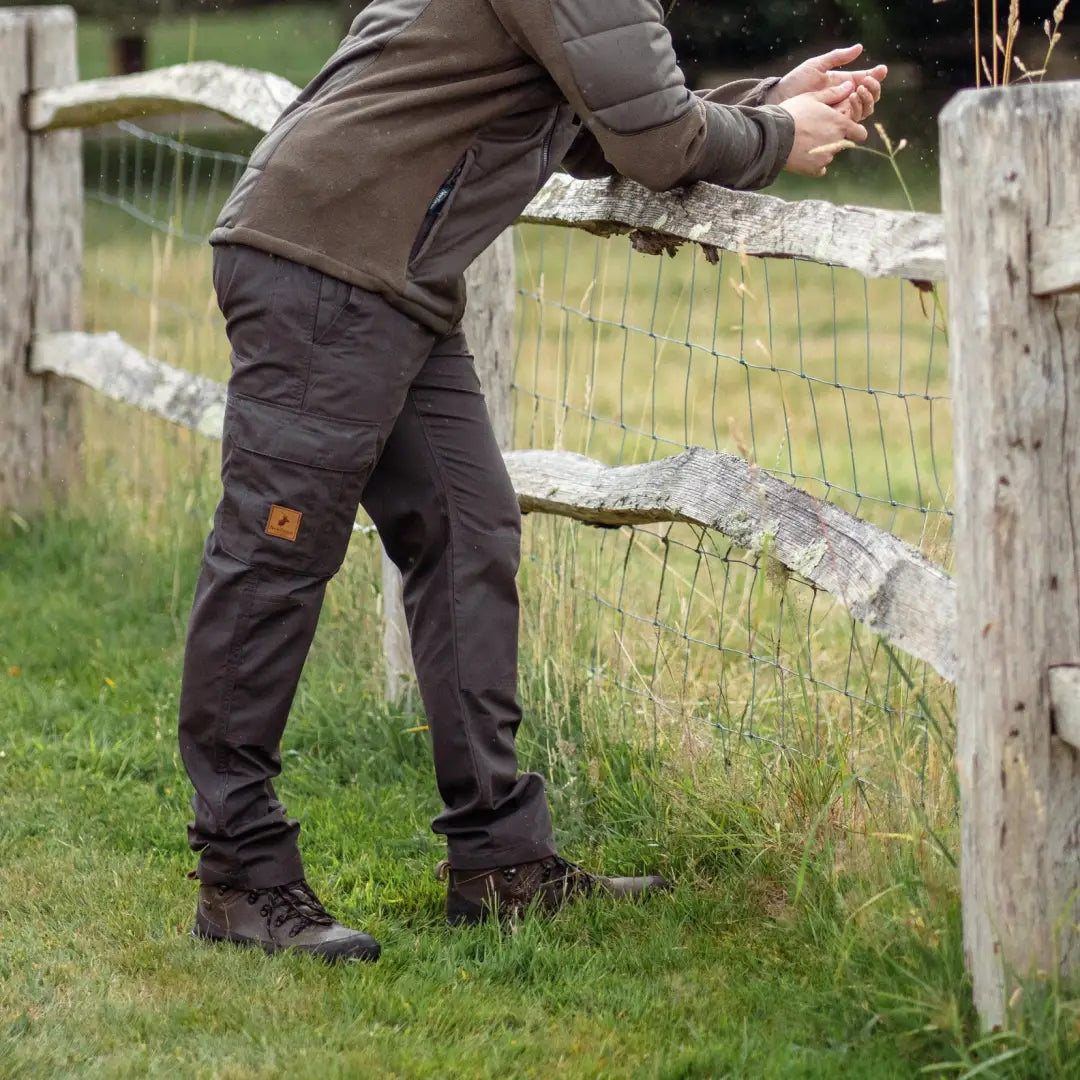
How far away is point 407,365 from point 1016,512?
43.3 inches

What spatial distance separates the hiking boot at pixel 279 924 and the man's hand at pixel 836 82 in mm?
1754

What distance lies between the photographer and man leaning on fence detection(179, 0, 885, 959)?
270cm

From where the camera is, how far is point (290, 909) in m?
2.98

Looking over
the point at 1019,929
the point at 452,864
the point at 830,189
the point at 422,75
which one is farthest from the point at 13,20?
the point at 830,189

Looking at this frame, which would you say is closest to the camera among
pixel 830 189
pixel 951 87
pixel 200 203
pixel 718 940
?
pixel 718 940

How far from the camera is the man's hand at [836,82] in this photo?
297 cm

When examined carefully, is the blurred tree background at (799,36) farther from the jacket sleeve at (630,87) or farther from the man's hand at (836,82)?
the jacket sleeve at (630,87)

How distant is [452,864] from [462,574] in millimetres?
575

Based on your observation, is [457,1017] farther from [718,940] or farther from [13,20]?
[13,20]

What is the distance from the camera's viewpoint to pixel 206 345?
5910mm

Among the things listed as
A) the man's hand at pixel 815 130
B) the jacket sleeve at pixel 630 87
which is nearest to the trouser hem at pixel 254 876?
the jacket sleeve at pixel 630 87

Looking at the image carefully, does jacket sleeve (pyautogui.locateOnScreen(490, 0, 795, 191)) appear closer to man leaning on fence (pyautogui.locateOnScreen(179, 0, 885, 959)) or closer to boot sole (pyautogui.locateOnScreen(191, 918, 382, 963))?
man leaning on fence (pyautogui.locateOnScreen(179, 0, 885, 959))

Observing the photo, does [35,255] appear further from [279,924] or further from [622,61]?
[622,61]

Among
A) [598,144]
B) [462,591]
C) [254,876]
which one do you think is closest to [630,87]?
[598,144]
